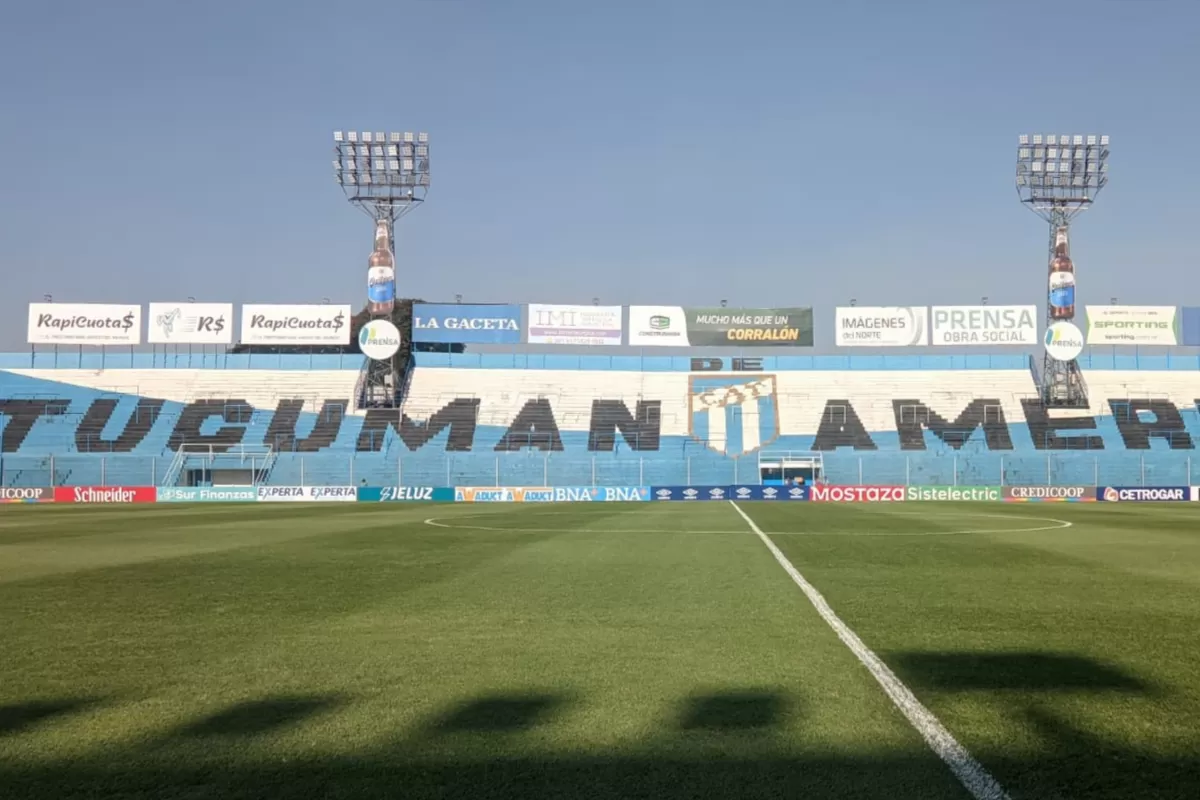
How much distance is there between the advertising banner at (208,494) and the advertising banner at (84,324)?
61.4 ft

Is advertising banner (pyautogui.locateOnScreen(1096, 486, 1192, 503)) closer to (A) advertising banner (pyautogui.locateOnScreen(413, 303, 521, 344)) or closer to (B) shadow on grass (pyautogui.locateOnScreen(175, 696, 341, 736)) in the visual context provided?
(A) advertising banner (pyautogui.locateOnScreen(413, 303, 521, 344))

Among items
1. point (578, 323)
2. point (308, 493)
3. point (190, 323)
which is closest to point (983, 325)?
point (578, 323)

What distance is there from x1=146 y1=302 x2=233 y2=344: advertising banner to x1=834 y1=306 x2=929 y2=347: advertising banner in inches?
1569

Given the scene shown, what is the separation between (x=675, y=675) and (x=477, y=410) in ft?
172

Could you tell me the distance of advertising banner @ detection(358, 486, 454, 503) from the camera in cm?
4584

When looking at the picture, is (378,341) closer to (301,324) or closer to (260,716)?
(301,324)

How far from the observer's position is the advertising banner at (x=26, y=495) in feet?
148

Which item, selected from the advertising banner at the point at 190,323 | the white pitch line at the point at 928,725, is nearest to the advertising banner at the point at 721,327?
the advertising banner at the point at 190,323

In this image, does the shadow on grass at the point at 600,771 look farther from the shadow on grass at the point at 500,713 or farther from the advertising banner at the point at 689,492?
the advertising banner at the point at 689,492

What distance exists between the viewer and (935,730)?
5.00m

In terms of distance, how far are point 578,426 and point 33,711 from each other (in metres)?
51.4

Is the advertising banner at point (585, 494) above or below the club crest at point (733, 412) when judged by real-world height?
below

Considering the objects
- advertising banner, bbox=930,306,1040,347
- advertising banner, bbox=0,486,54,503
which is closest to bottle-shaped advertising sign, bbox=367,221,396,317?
advertising banner, bbox=0,486,54,503

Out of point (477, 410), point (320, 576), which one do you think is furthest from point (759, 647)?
point (477, 410)
